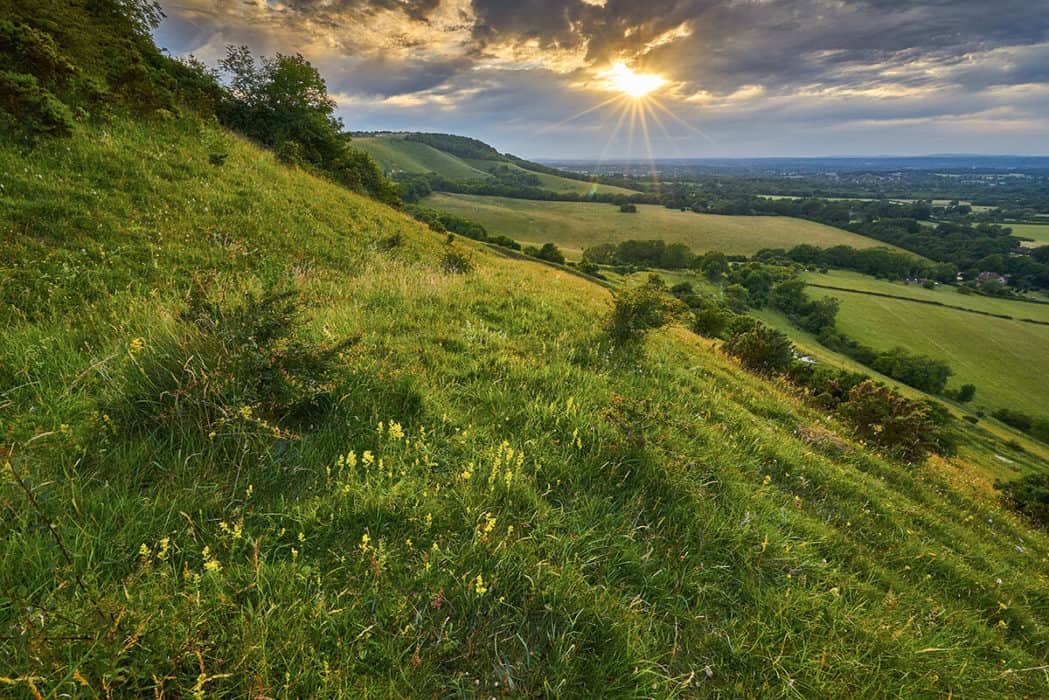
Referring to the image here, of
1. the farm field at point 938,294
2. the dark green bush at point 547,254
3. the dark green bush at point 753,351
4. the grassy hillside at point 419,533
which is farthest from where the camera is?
the farm field at point 938,294

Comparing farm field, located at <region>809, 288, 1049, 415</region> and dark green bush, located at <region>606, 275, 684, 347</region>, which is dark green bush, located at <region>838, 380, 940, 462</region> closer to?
dark green bush, located at <region>606, 275, 684, 347</region>

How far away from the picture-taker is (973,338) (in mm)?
82688

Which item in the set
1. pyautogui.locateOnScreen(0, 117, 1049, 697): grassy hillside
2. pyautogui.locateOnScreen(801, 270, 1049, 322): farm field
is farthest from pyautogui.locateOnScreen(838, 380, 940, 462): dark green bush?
pyautogui.locateOnScreen(801, 270, 1049, 322): farm field

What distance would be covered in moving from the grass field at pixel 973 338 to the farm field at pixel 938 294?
48cm

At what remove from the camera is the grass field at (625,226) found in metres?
113

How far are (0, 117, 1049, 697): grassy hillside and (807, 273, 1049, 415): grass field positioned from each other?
9537cm

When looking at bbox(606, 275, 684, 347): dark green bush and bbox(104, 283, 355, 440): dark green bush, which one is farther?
bbox(606, 275, 684, 347): dark green bush

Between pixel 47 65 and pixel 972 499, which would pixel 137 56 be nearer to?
pixel 47 65

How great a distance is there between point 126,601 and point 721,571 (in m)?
3.93

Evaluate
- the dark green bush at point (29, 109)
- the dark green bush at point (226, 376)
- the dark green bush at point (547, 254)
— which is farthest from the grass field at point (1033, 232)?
the dark green bush at point (29, 109)

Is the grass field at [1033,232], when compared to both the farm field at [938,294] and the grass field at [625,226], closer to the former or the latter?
the grass field at [625,226]

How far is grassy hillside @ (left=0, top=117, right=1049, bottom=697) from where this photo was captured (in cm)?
219

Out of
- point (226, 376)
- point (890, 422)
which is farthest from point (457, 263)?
point (890, 422)

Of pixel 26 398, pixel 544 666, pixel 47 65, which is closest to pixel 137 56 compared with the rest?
pixel 47 65
